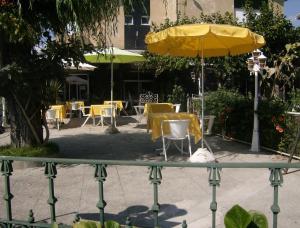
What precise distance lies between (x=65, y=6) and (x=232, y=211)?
5.32 m

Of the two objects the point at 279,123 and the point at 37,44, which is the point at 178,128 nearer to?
the point at 279,123

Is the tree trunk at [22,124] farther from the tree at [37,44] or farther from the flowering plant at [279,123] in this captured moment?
the flowering plant at [279,123]

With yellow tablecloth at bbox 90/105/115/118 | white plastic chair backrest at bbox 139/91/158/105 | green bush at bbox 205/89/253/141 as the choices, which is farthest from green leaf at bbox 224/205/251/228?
white plastic chair backrest at bbox 139/91/158/105

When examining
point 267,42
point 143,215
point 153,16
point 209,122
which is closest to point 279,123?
point 209,122

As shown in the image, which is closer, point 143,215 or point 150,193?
point 143,215

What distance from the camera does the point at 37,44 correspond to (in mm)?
7914

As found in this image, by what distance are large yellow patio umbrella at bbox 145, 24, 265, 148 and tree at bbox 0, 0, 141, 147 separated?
39.4 inches

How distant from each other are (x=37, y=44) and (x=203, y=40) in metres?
3.29

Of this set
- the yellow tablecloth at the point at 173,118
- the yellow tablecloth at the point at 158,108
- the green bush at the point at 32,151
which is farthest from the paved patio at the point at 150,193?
the yellow tablecloth at the point at 158,108

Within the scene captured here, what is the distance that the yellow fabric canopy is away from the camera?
301 inches

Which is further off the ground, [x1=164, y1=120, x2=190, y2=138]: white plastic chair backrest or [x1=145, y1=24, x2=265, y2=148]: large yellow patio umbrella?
[x1=145, y1=24, x2=265, y2=148]: large yellow patio umbrella

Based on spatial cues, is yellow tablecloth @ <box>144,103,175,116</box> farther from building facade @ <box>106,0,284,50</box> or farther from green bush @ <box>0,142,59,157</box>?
building facade @ <box>106,0,284,50</box>

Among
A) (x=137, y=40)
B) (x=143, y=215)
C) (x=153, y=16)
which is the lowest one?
(x=143, y=215)

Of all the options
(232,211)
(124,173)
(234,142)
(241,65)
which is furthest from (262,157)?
(241,65)
